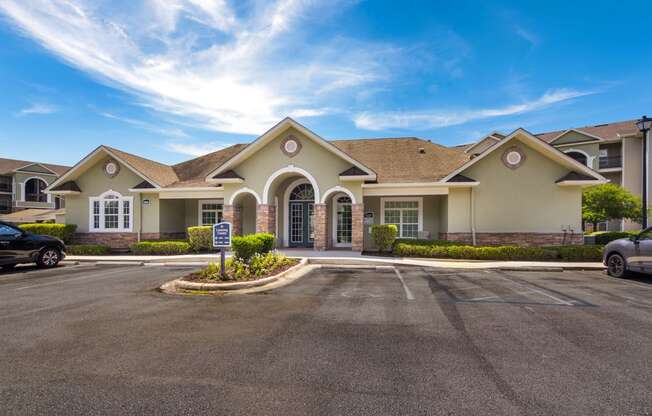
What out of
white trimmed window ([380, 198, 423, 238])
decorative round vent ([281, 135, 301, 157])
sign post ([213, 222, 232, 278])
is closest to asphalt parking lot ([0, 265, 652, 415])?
sign post ([213, 222, 232, 278])

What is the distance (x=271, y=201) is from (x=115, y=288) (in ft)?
33.1

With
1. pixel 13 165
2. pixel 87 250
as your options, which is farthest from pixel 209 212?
pixel 13 165

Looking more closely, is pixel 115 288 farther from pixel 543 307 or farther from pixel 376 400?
pixel 543 307

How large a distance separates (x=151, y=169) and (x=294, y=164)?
31.7 ft

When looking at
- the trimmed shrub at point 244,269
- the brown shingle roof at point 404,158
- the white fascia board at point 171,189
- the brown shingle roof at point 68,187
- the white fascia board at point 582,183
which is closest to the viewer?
the trimmed shrub at point 244,269

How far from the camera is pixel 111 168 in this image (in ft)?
66.8

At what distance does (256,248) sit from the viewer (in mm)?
11125

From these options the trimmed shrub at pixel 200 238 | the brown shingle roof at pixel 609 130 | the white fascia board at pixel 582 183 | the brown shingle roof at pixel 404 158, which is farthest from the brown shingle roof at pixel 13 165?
the brown shingle roof at pixel 609 130

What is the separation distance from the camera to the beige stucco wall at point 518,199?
16781 millimetres

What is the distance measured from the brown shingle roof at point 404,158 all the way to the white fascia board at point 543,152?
1.76m

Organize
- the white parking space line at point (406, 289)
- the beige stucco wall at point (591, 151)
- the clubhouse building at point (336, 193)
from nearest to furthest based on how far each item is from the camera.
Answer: the white parking space line at point (406, 289) → the clubhouse building at point (336, 193) → the beige stucco wall at point (591, 151)

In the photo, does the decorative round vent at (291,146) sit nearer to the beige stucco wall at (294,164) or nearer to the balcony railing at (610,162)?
the beige stucco wall at (294,164)

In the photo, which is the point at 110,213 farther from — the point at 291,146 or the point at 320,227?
the point at 320,227

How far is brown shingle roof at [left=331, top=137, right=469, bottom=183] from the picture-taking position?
18.6 meters
